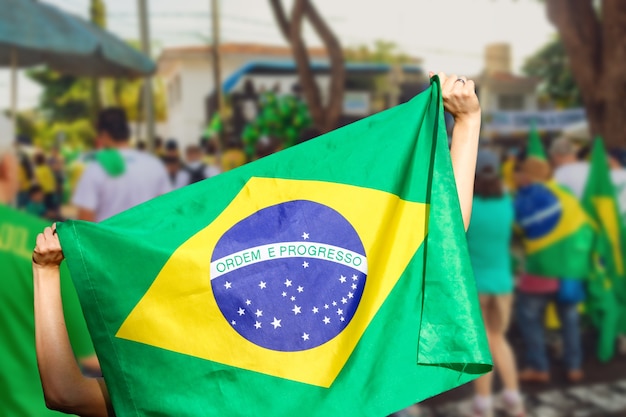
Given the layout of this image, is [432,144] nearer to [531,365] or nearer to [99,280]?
[99,280]

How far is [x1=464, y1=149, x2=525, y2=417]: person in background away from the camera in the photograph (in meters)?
6.23

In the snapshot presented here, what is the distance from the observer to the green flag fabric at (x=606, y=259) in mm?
8062

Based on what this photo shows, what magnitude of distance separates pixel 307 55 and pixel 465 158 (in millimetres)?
14942

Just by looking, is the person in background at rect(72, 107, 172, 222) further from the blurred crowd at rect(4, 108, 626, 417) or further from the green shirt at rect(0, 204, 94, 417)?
the green shirt at rect(0, 204, 94, 417)

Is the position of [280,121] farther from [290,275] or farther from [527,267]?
[290,275]

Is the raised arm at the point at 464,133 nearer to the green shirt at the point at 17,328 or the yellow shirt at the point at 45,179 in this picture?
the green shirt at the point at 17,328

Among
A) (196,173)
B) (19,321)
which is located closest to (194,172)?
(196,173)

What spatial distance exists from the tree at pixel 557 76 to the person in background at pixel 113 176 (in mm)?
24057

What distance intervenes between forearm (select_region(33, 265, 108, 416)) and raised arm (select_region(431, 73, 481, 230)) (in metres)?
1.11

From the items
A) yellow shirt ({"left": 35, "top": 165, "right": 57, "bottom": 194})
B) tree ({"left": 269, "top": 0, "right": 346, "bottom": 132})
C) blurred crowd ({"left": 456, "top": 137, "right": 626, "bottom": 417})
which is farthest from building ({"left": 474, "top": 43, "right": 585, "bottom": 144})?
blurred crowd ({"left": 456, "top": 137, "right": 626, "bottom": 417})

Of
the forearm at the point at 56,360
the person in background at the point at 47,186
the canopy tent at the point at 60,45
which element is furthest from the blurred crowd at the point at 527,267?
the person in background at the point at 47,186

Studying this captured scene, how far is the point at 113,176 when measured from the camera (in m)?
5.81

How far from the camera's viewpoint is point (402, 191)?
8.24ft

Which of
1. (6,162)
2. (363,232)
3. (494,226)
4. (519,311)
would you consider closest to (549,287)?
(519,311)
